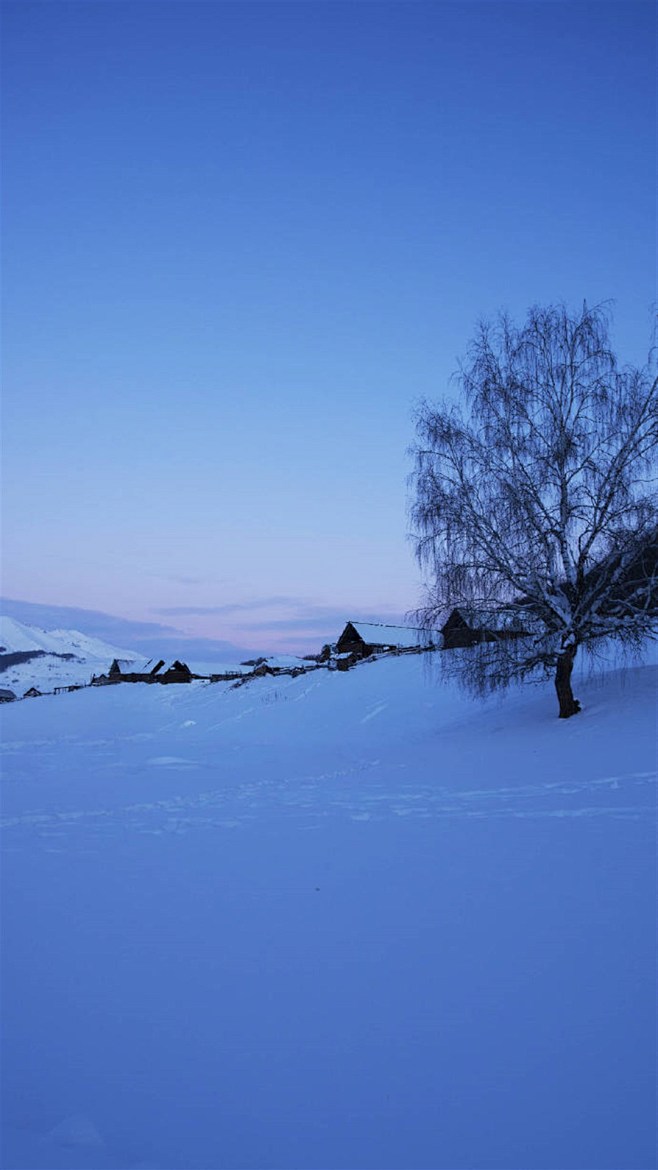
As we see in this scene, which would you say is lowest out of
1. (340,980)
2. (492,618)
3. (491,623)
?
(340,980)

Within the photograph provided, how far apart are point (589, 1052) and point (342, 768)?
1151cm

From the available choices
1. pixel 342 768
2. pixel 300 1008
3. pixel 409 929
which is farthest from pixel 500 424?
pixel 300 1008

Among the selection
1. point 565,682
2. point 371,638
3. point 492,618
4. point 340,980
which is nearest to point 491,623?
point 492,618

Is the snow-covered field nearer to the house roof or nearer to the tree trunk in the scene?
the tree trunk

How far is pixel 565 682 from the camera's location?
15.7 m

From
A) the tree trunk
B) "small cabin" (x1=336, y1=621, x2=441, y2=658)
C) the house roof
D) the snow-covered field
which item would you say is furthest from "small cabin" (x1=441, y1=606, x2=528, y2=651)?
"small cabin" (x1=336, y1=621, x2=441, y2=658)

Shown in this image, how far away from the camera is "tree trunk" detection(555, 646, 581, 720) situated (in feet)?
51.0

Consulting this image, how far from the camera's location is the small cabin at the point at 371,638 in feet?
160

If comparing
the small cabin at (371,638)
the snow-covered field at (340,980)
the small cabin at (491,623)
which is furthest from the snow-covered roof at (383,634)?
the snow-covered field at (340,980)

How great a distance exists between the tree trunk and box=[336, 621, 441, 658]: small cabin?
3163 centimetres

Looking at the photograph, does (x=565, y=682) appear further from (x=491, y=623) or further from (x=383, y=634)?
(x=383, y=634)

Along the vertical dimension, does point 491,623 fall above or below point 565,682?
above

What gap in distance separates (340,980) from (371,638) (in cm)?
4554

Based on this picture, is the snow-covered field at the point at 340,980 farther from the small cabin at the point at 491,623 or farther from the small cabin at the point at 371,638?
the small cabin at the point at 371,638
